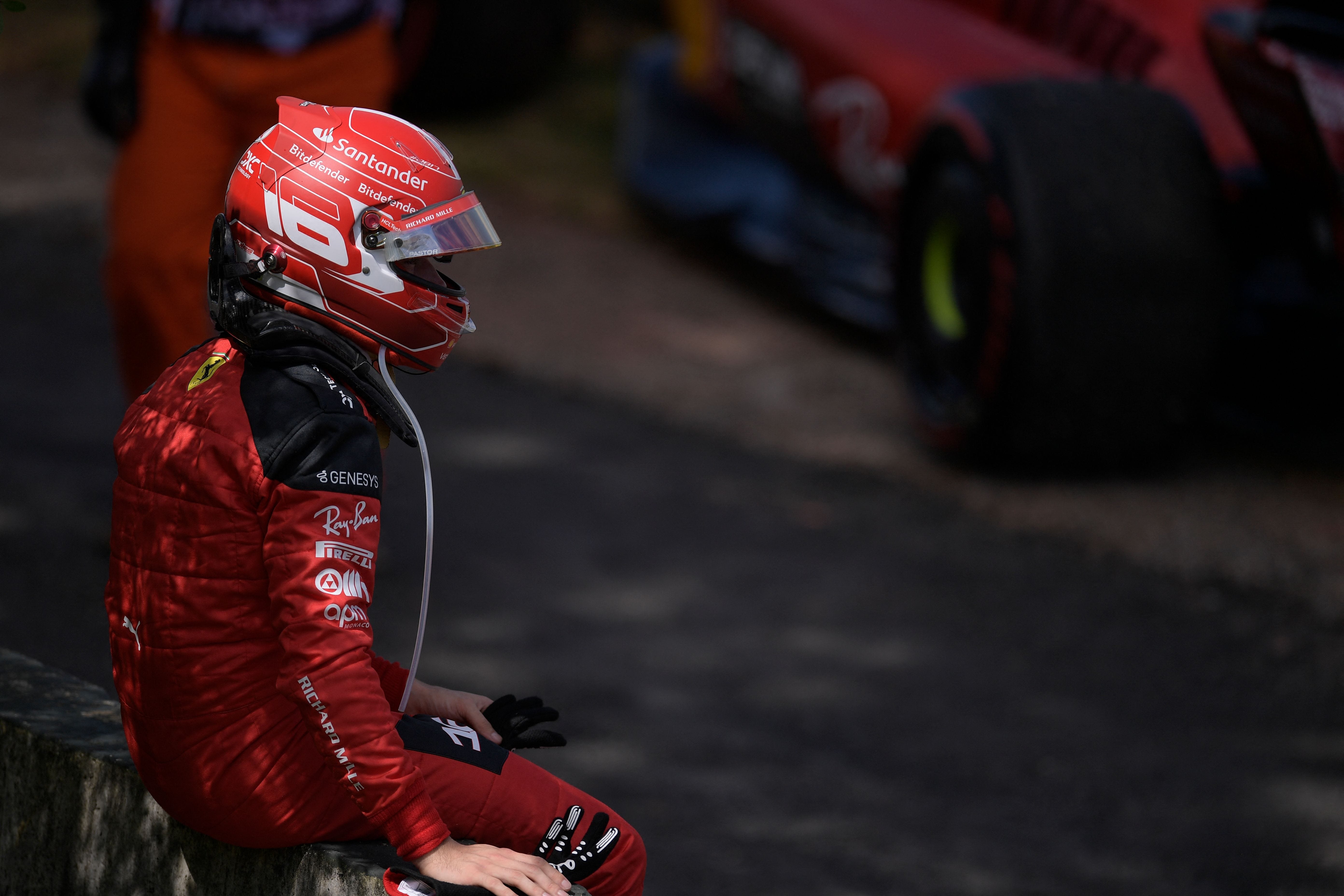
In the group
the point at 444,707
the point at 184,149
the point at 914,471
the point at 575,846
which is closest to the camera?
the point at 575,846

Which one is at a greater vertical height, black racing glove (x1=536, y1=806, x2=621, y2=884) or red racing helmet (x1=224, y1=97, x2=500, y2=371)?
red racing helmet (x1=224, y1=97, x2=500, y2=371)

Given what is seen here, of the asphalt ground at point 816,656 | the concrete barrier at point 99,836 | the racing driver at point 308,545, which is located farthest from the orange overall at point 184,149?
the racing driver at point 308,545

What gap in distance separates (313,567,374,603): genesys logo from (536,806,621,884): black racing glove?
1.43ft

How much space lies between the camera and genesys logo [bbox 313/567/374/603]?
189 cm

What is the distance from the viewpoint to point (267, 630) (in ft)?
6.53

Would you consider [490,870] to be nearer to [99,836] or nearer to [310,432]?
[310,432]

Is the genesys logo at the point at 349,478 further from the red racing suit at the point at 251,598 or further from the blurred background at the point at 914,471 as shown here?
the blurred background at the point at 914,471

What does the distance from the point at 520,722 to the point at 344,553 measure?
53 centimetres

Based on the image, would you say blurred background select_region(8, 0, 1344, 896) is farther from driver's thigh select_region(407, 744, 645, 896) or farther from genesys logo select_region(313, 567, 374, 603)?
genesys logo select_region(313, 567, 374, 603)

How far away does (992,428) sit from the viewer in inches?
194

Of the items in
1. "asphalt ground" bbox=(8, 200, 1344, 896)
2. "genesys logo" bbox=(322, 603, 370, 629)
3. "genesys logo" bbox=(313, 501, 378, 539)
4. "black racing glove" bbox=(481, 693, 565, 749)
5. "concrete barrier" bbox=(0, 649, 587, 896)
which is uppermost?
"genesys logo" bbox=(313, 501, 378, 539)

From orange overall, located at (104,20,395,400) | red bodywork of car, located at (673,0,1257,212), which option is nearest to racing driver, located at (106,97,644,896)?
orange overall, located at (104,20,395,400)

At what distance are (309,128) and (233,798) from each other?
2.82ft

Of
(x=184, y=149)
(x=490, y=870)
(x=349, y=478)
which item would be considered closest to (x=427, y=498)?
(x=349, y=478)
